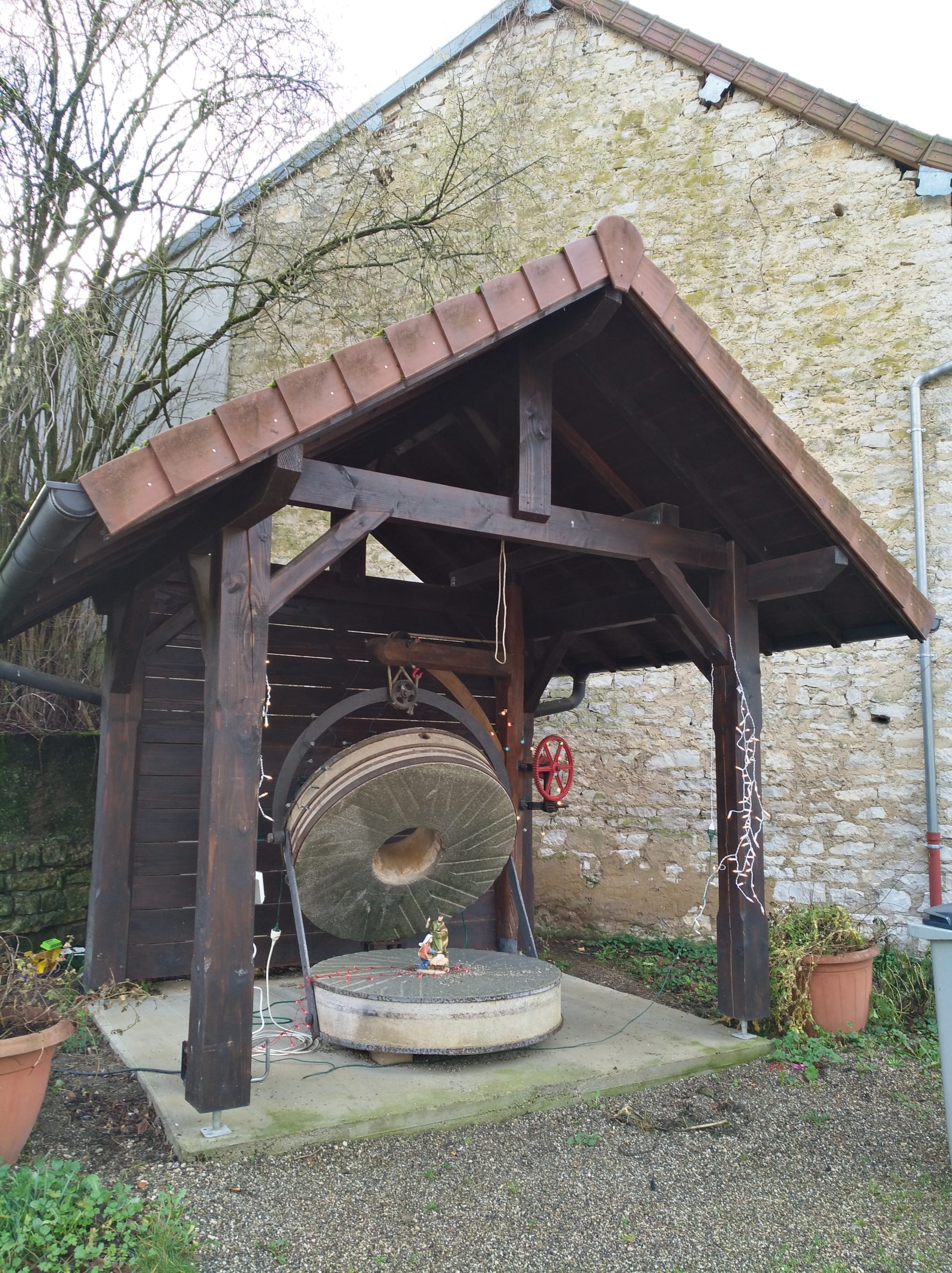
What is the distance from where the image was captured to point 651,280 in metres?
3.66

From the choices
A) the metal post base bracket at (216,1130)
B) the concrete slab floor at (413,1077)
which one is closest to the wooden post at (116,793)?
the concrete slab floor at (413,1077)

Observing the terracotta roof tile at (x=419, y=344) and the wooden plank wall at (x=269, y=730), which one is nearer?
the terracotta roof tile at (x=419, y=344)

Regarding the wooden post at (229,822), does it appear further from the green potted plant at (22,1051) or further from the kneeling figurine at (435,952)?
the kneeling figurine at (435,952)

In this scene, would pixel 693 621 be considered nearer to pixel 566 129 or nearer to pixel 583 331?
pixel 583 331

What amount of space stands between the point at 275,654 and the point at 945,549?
4494 millimetres

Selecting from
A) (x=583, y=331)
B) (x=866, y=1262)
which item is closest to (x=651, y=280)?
(x=583, y=331)

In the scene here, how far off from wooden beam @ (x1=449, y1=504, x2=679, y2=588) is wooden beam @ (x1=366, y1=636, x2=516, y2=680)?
15.8 inches

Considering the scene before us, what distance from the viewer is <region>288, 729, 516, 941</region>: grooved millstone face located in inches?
155

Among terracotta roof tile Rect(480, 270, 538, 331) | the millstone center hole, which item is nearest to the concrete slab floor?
the millstone center hole

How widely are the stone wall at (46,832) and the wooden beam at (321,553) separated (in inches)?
133

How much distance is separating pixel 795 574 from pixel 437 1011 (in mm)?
2482

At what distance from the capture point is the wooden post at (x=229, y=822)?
9.71 feet

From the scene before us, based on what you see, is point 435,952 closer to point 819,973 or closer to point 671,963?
point 819,973

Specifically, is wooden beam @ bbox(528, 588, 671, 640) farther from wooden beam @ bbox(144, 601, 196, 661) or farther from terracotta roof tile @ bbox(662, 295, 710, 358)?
wooden beam @ bbox(144, 601, 196, 661)
